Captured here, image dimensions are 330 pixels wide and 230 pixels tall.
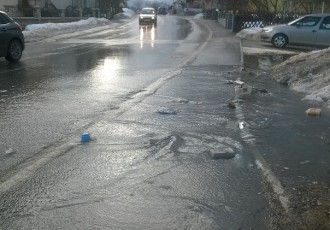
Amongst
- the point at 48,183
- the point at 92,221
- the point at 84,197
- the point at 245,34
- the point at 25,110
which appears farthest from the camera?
the point at 245,34

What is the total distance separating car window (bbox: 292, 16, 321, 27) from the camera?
71.8 ft

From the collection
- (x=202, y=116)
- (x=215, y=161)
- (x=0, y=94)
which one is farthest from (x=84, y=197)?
(x=0, y=94)

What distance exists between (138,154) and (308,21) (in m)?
18.6

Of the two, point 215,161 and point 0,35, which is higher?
point 0,35

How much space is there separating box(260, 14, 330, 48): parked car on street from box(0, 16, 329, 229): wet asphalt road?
1171 centimetres

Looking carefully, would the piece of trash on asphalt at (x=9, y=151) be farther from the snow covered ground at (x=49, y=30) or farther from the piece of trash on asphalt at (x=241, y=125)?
the snow covered ground at (x=49, y=30)

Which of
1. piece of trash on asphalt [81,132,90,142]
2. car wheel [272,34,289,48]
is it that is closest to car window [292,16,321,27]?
car wheel [272,34,289,48]

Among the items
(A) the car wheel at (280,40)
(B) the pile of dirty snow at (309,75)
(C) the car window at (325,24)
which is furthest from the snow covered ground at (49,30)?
(B) the pile of dirty snow at (309,75)

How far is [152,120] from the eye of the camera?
24.4 ft

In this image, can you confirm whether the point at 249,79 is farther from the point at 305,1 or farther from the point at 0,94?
the point at 305,1

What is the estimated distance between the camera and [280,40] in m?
22.5

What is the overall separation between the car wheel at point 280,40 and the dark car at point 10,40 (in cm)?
1254

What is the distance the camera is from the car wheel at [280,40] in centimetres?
2241

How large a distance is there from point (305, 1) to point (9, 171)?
3270 centimetres
